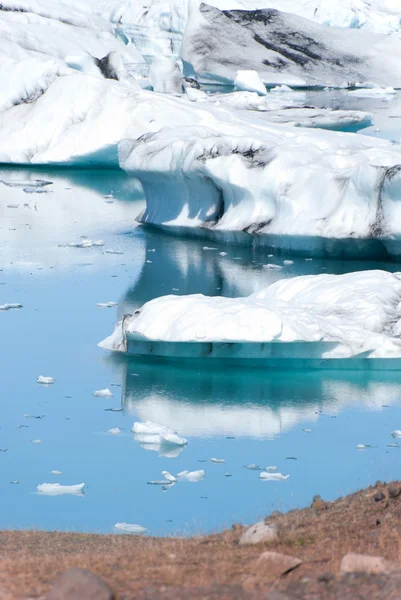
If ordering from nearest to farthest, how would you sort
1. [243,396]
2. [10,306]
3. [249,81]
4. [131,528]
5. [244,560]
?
[244,560]
[131,528]
[243,396]
[10,306]
[249,81]

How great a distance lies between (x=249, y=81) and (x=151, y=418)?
21.9 m

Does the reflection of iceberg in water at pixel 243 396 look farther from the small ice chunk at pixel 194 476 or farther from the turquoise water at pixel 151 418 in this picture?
the small ice chunk at pixel 194 476

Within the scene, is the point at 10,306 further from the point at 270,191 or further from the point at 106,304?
the point at 270,191

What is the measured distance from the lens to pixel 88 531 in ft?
17.9

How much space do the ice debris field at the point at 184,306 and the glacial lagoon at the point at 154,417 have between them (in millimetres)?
20

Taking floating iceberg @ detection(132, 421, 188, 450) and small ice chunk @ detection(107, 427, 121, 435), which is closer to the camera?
floating iceberg @ detection(132, 421, 188, 450)

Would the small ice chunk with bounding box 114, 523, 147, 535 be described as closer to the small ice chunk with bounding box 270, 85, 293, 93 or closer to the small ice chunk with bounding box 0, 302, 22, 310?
the small ice chunk with bounding box 0, 302, 22, 310

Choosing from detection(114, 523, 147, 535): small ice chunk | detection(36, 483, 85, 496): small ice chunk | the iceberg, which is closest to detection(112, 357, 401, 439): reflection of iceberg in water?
detection(36, 483, 85, 496): small ice chunk

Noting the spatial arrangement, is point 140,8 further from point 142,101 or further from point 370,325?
point 370,325

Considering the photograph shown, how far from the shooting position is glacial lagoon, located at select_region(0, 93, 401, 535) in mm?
5801

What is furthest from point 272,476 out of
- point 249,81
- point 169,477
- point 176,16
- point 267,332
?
point 176,16

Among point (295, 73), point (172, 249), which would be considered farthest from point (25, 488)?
point (295, 73)

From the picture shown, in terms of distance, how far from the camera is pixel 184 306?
823 cm

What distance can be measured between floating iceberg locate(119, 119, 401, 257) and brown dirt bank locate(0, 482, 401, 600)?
7078mm
